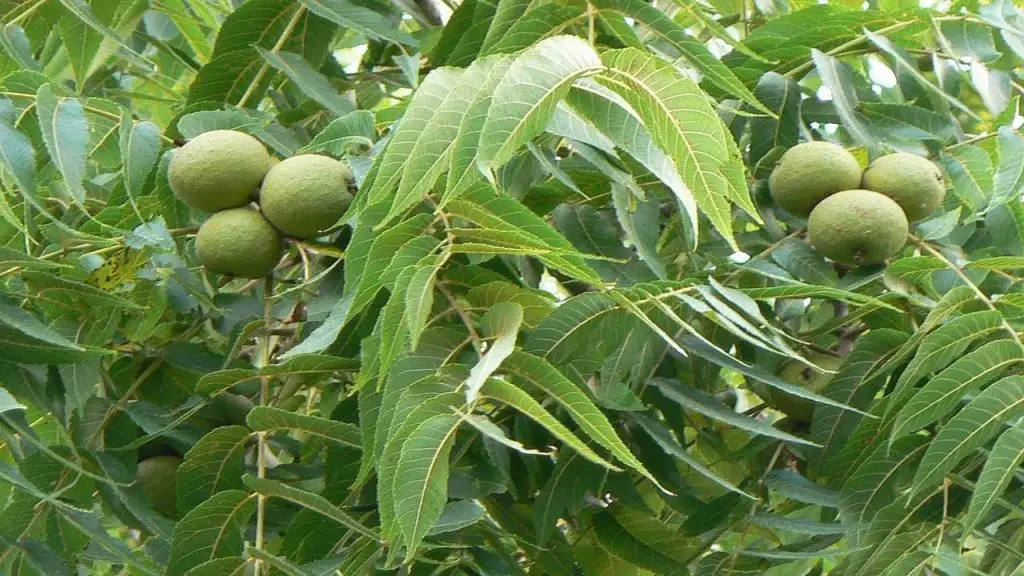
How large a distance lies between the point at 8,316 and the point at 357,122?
53 centimetres

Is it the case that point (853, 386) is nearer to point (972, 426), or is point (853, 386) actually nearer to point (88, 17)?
point (972, 426)

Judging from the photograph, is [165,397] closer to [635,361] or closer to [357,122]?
[357,122]

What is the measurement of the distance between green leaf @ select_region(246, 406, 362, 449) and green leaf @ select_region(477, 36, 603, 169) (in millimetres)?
605

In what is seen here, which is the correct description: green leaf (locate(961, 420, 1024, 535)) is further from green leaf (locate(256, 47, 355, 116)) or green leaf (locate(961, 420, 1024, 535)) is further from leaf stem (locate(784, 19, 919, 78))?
green leaf (locate(256, 47, 355, 116))

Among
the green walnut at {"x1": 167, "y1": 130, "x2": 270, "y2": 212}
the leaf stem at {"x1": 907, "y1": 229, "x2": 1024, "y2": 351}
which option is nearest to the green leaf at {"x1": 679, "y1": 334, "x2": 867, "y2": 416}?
the leaf stem at {"x1": 907, "y1": 229, "x2": 1024, "y2": 351}

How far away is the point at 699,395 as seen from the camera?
77.9 inches

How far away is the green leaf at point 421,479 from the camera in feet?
4.68

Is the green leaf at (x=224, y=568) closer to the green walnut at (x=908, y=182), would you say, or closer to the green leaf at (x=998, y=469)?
the green leaf at (x=998, y=469)

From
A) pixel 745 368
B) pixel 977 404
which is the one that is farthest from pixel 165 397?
A: pixel 977 404

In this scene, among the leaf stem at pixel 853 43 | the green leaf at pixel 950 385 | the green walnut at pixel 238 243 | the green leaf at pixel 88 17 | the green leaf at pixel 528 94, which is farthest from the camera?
the leaf stem at pixel 853 43

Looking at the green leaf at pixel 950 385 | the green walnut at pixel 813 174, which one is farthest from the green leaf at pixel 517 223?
the green walnut at pixel 813 174

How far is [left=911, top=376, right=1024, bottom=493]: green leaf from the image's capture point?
171 centimetres

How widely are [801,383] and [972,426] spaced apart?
0.56 metres

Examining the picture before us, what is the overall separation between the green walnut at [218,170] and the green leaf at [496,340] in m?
0.47
